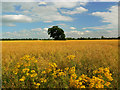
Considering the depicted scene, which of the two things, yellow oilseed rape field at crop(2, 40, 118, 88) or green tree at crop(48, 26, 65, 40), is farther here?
green tree at crop(48, 26, 65, 40)

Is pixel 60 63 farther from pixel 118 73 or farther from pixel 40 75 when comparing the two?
A: pixel 118 73

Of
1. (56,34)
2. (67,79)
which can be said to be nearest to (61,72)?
(67,79)

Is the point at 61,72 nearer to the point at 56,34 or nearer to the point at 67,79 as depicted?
the point at 67,79

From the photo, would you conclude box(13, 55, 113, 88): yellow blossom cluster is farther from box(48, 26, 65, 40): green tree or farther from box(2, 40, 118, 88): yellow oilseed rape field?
box(48, 26, 65, 40): green tree

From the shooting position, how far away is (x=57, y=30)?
58688mm

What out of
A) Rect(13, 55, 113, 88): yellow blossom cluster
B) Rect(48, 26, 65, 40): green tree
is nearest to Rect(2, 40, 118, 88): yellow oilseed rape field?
Rect(13, 55, 113, 88): yellow blossom cluster

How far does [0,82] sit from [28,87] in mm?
1080

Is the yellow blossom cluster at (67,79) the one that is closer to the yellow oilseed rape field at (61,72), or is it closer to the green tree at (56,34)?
the yellow oilseed rape field at (61,72)

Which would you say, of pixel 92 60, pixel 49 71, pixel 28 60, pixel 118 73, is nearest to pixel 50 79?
pixel 49 71

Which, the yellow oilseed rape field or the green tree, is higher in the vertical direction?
the green tree

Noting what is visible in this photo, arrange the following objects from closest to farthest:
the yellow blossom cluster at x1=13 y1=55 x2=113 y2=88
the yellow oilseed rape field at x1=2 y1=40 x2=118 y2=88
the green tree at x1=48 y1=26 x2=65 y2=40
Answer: the yellow blossom cluster at x1=13 y1=55 x2=113 y2=88 → the yellow oilseed rape field at x1=2 y1=40 x2=118 y2=88 → the green tree at x1=48 y1=26 x2=65 y2=40

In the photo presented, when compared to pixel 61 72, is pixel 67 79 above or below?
below

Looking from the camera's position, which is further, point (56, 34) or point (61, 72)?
point (56, 34)

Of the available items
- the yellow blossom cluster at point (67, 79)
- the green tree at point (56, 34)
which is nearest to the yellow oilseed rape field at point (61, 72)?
the yellow blossom cluster at point (67, 79)
